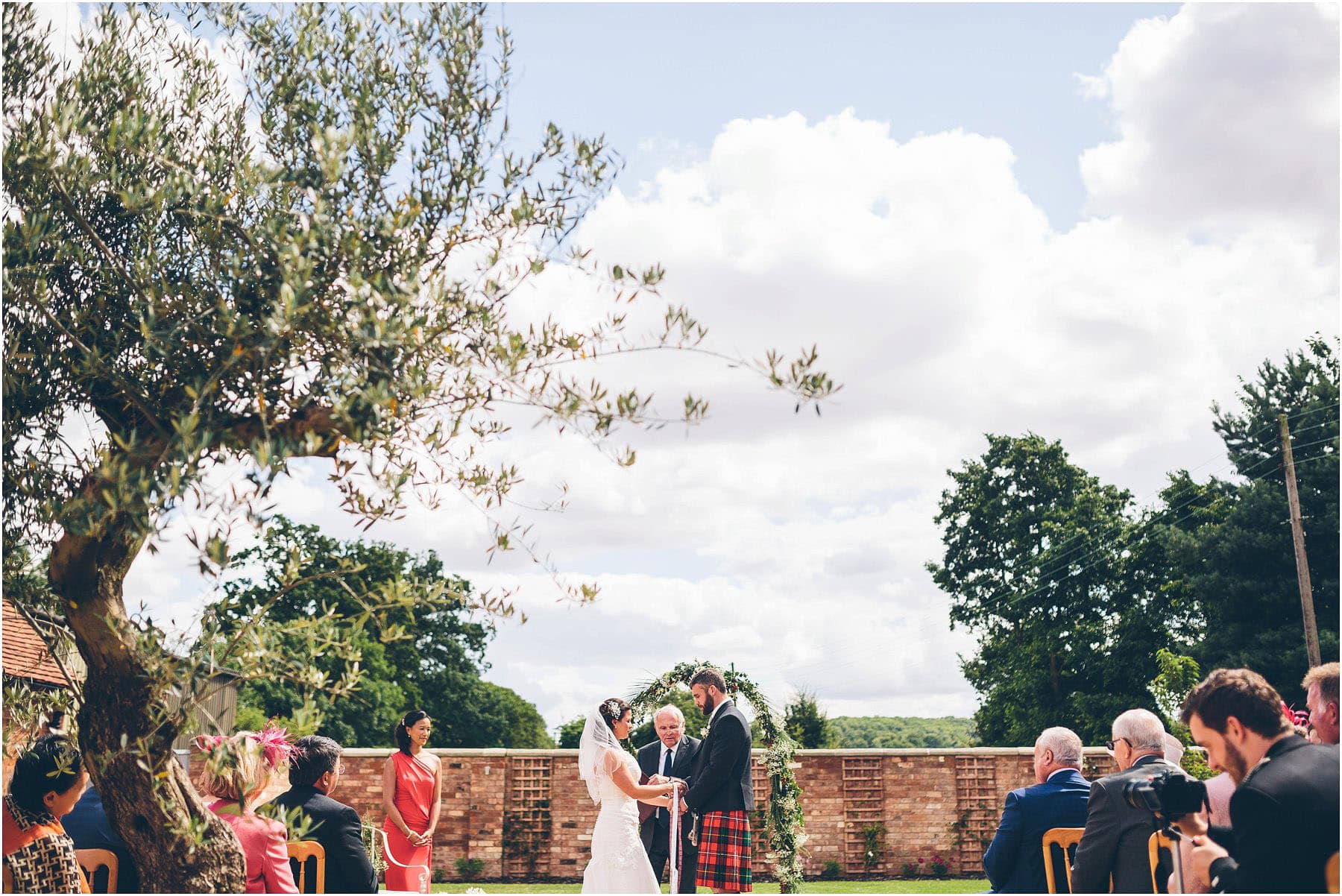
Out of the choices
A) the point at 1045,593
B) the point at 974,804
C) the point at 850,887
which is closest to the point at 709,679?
the point at 850,887

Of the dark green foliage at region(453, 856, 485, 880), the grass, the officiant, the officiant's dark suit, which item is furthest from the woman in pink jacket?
the dark green foliage at region(453, 856, 485, 880)

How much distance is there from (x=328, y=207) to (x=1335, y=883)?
381 centimetres

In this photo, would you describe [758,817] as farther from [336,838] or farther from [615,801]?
[336,838]

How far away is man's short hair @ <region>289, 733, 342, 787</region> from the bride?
2215 millimetres

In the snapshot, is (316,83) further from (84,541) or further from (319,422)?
(84,541)

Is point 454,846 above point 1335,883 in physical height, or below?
below

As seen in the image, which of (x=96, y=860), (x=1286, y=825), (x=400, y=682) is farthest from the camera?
(x=400, y=682)

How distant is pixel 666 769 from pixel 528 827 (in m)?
12.1

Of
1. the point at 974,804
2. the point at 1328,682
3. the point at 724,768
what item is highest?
the point at 1328,682

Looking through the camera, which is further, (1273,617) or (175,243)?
(1273,617)

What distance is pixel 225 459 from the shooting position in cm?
337

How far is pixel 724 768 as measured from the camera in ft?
25.8

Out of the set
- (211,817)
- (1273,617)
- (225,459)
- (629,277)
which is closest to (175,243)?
(225,459)

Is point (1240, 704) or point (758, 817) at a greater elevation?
point (1240, 704)
